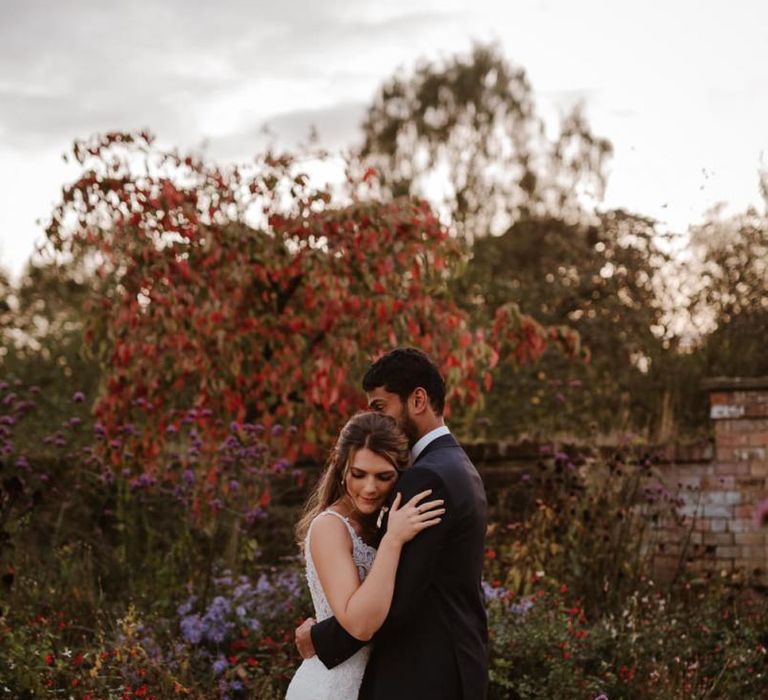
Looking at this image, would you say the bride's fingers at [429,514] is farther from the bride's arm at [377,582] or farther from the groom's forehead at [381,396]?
the groom's forehead at [381,396]

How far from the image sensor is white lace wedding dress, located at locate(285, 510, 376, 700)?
10.5 feet

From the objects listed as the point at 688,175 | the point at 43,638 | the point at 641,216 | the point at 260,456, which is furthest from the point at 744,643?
the point at 641,216

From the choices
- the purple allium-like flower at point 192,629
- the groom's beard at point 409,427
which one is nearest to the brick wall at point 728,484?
the purple allium-like flower at point 192,629

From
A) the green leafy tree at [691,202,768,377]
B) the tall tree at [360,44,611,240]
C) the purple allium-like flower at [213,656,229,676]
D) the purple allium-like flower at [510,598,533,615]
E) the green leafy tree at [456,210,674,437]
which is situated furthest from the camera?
the tall tree at [360,44,611,240]

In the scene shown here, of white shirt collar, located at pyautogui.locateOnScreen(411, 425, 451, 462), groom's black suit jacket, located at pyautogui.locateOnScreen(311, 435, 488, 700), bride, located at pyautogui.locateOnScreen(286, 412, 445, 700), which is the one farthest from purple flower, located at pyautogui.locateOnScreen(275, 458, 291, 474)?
groom's black suit jacket, located at pyautogui.locateOnScreen(311, 435, 488, 700)

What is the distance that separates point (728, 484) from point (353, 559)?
18.3 ft

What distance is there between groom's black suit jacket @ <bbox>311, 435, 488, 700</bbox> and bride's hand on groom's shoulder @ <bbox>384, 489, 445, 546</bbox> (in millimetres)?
26

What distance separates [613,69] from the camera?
32.5 ft

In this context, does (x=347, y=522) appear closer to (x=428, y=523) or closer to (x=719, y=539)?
(x=428, y=523)

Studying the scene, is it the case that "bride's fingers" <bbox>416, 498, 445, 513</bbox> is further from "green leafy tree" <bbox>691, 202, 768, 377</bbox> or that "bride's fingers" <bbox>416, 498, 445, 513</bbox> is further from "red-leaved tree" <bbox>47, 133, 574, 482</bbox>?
"green leafy tree" <bbox>691, 202, 768, 377</bbox>

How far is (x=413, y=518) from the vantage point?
2.93 m

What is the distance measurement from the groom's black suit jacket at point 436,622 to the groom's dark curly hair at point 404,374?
23 centimetres

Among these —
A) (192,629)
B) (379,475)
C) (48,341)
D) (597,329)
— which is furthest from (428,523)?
(48,341)

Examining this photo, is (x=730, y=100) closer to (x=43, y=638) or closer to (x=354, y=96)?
(x=43, y=638)
